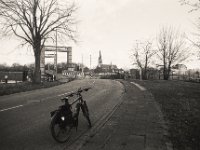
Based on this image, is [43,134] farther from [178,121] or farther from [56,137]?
[178,121]

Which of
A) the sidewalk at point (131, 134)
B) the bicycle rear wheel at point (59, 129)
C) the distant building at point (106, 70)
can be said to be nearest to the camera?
the bicycle rear wheel at point (59, 129)

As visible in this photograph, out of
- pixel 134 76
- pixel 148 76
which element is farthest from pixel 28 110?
pixel 134 76

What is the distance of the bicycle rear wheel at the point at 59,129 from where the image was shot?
561 cm

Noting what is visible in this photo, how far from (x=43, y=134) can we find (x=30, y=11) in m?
24.9

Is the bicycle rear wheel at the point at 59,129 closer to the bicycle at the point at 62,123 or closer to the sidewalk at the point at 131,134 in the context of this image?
the bicycle at the point at 62,123

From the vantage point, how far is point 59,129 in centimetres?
598

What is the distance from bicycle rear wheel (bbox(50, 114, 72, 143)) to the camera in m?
5.61

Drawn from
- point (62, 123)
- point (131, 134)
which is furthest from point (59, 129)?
point (131, 134)

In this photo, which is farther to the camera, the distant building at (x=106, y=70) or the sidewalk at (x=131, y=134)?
the distant building at (x=106, y=70)

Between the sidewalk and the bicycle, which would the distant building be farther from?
the bicycle

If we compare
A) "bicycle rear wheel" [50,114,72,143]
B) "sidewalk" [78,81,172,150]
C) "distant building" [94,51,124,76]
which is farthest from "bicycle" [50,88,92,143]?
"distant building" [94,51,124,76]

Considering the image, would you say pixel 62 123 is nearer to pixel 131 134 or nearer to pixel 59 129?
pixel 59 129

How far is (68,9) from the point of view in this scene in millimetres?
30562

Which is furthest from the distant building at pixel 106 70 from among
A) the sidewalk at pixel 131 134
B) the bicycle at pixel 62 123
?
the bicycle at pixel 62 123
